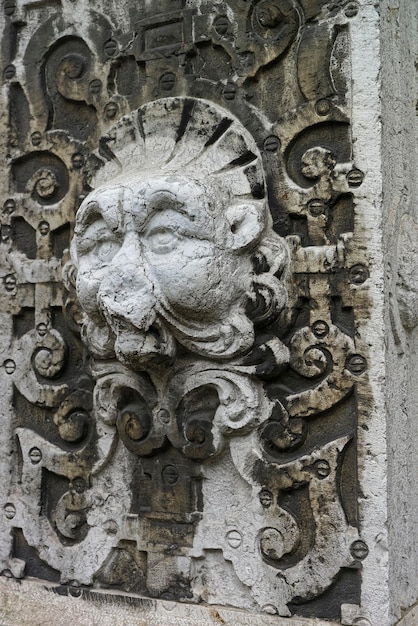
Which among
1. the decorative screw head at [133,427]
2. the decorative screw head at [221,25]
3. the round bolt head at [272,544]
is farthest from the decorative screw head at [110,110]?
the round bolt head at [272,544]

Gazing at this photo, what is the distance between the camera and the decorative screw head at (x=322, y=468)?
91.5 inches

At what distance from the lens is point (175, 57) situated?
8.57ft

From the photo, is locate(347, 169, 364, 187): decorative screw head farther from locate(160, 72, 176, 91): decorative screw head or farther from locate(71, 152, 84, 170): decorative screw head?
locate(71, 152, 84, 170): decorative screw head

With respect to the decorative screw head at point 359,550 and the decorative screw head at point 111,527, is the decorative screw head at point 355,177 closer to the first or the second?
the decorative screw head at point 359,550

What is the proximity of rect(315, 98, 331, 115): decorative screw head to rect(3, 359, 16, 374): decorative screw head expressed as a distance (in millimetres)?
1279

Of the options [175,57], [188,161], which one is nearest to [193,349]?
[188,161]

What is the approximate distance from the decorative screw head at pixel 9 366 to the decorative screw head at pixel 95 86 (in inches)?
36.0

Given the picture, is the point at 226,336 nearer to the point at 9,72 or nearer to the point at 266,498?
the point at 266,498

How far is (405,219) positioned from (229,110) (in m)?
0.60

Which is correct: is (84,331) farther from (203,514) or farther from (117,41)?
(117,41)

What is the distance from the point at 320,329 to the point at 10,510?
3.93ft

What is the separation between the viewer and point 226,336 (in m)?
2.39

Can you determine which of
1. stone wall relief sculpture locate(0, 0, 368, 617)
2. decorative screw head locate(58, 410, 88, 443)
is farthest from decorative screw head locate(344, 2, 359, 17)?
decorative screw head locate(58, 410, 88, 443)

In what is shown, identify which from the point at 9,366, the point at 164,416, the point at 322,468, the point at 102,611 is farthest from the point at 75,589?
the point at 322,468
